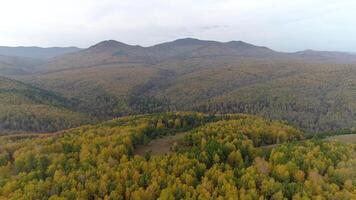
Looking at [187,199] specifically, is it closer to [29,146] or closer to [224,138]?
[224,138]

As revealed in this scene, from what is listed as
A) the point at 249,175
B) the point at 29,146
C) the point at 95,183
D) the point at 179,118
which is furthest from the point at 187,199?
the point at 179,118

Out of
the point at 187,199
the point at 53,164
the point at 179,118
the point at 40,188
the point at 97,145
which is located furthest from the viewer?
the point at 179,118

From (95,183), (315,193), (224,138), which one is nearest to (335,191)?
(315,193)

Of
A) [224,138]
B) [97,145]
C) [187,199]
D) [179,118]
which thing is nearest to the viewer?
[187,199]

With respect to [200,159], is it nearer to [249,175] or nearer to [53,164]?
[249,175]

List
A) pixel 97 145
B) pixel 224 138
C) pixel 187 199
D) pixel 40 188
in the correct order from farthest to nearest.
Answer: pixel 224 138, pixel 97 145, pixel 40 188, pixel 187 199

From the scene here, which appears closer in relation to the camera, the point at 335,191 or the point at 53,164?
the point at 335,191
